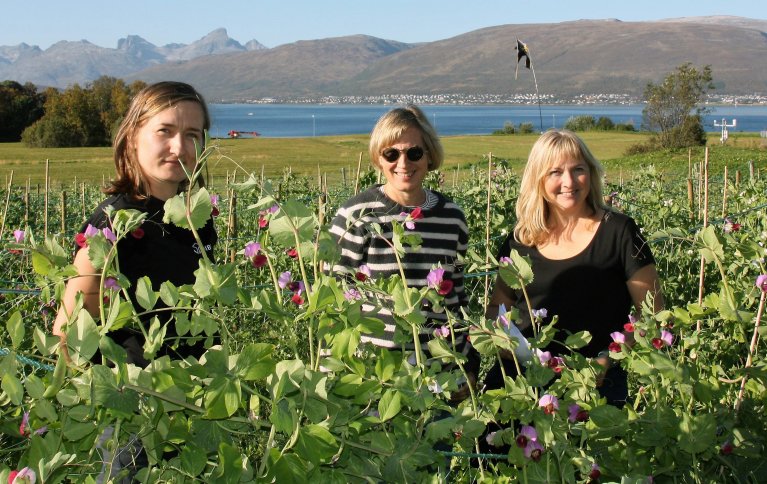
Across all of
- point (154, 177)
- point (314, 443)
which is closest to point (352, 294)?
point (314, 443)

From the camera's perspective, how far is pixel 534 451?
1.71 metres

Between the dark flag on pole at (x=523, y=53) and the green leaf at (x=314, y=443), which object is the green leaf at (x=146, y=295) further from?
the dark flag on pole at (x=523, y=53)

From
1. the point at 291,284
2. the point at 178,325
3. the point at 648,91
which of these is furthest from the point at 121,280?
the point at 648,91

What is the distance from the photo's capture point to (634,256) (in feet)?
8.89

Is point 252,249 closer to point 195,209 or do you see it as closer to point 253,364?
point 195,209

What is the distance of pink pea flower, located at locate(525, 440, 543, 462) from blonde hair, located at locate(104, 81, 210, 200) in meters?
1.28

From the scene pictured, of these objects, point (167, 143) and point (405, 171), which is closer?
point (167, 143)

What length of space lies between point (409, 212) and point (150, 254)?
3.69 ft

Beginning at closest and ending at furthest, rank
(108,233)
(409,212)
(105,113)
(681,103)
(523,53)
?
(108,233) < (409,212) < (523,53) < (681,103) < (105,113)

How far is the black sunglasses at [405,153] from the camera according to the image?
3.09 meters

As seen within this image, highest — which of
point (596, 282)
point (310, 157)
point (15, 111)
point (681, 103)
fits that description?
point (15, 111)

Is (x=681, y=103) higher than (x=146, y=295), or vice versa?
(x=681, y=103)

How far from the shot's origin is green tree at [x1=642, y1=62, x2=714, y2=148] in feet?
157

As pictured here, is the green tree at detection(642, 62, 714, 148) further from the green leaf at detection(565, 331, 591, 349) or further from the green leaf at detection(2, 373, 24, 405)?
the green leaf at detection(2, 373, 24, 405)
